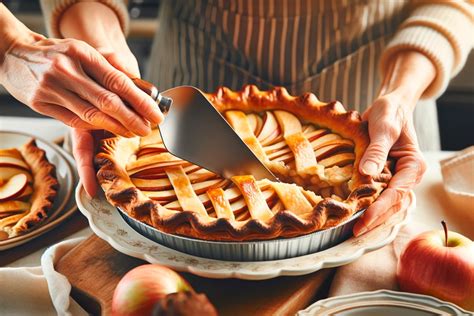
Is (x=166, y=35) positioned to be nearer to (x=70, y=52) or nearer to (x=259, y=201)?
(x=70, y=52)

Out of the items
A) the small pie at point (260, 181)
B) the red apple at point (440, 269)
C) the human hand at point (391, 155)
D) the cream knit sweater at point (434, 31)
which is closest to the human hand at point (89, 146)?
the small pie at point (260, 181)

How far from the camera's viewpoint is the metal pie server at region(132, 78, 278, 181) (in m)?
1.29

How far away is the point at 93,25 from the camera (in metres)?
1.57

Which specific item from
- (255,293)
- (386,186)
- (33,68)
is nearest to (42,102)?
(33,68)

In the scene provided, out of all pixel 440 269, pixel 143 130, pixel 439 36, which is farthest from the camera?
pixel 439 36

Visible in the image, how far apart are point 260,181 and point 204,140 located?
147 mm

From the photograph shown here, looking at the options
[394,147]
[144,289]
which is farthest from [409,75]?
[144,289]

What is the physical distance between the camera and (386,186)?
48.6 inches

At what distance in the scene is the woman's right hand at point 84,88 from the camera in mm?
1162

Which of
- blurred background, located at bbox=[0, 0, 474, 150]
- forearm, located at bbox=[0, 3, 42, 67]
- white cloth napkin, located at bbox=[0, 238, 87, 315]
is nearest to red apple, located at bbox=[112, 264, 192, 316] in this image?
white cloth napkin, located at bbox=[0, 238, 87, 315]

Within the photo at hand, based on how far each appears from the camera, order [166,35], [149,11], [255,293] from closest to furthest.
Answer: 1. [255,293]
2. [166,35]
3. [149,11]

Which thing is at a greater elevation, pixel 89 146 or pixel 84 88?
pixel 84 88

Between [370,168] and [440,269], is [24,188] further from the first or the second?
[440,269]

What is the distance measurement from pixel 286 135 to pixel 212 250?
0.42 meters
